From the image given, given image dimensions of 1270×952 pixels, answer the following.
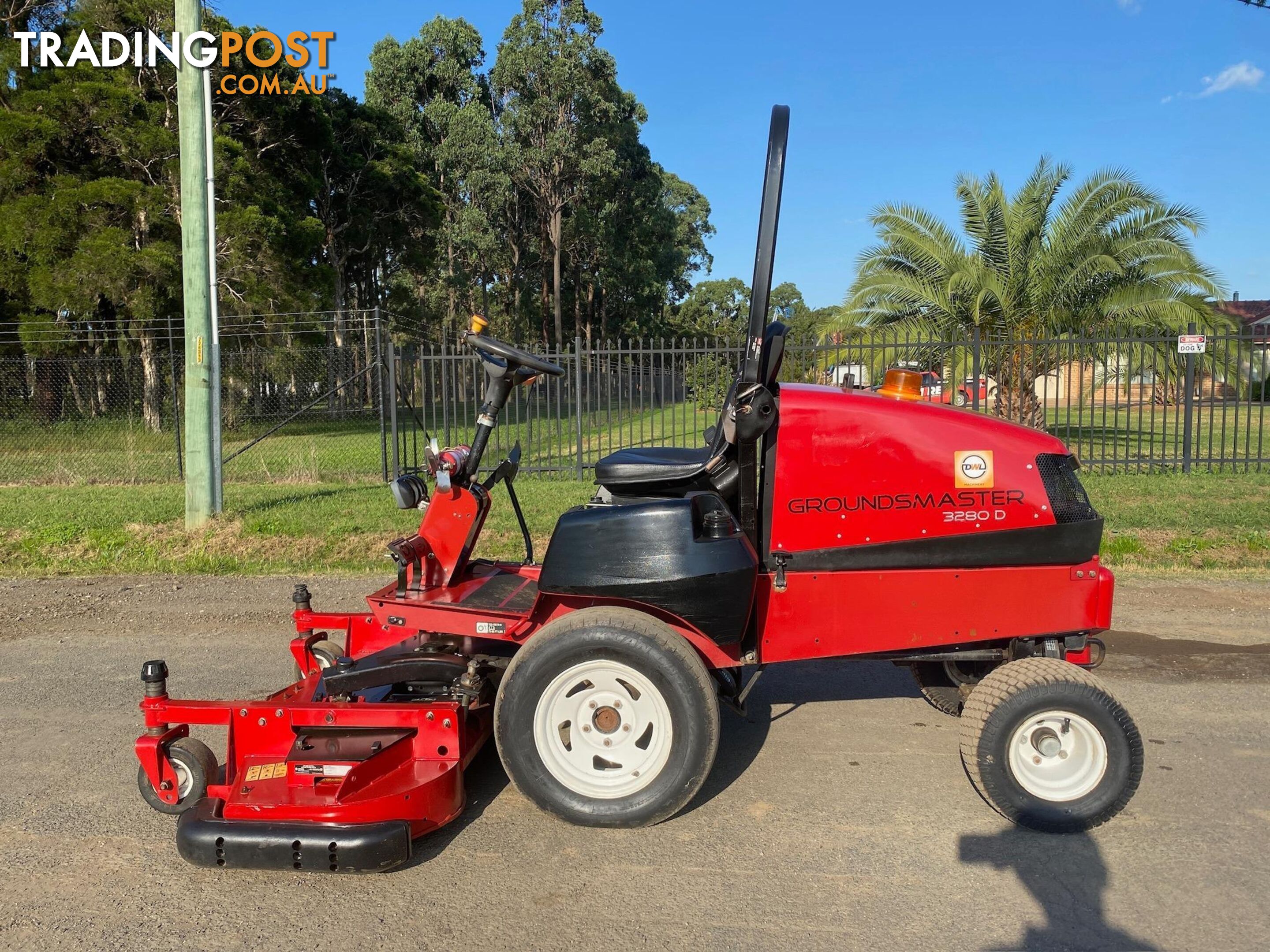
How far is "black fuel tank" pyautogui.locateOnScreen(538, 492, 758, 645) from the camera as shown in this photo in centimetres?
338

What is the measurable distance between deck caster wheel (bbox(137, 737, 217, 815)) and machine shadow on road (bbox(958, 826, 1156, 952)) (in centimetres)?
274

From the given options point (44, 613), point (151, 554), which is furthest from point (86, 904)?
point (151, 554)

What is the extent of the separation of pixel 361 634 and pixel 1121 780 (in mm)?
3184

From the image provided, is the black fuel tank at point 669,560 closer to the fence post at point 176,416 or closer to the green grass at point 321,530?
the green grass at point 321,530

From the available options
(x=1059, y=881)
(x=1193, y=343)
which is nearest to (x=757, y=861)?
(x=1059, y=881)

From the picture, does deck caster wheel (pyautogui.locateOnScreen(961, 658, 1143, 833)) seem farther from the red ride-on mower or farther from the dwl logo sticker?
the dwl logo sticker

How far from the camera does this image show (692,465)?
148 inches

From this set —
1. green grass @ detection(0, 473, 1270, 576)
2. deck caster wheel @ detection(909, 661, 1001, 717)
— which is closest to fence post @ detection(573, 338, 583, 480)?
green grass @ detection(0, 473, 1270, 576)

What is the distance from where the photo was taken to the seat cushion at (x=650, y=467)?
375 centimetres

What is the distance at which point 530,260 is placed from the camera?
4309 centimetres

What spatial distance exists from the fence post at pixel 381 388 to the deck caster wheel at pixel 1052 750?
9871 mm

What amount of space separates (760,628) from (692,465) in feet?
2.29

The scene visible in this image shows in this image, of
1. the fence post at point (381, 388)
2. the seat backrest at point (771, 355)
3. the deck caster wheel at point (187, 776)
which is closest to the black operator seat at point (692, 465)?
the seat backrest at point (771, 355)

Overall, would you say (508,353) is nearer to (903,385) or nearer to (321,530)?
(903,385)
